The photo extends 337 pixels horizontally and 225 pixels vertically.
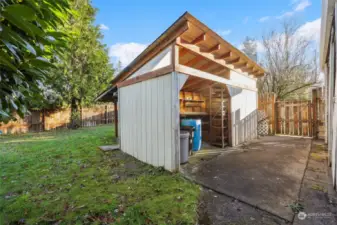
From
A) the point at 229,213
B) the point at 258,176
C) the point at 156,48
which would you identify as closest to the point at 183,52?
the point at 156,48

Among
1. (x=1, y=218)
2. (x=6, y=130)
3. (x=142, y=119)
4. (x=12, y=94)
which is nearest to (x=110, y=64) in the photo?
(x=6, y=130)

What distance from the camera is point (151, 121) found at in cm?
455

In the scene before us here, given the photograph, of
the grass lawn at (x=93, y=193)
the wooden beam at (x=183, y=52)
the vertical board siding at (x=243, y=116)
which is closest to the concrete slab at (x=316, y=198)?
the grass lawn at (x=93, y=193)

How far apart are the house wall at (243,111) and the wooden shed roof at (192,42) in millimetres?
1026

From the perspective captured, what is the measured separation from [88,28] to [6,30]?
1553 centimetres

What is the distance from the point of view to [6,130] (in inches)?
437

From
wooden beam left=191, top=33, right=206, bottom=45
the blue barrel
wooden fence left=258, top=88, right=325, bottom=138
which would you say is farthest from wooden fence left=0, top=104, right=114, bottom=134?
wooden fence left=258, top=88, right=325, bottom=138

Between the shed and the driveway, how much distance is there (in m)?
0.87

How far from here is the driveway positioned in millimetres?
2678

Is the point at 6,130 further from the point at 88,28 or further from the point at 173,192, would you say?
the point at 173,192

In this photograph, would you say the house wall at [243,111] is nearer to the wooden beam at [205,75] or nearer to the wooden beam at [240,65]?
the wooden beam at [205,75]

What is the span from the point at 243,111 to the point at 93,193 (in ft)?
19.8

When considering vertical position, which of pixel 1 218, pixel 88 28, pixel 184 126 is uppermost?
pixel 88 28

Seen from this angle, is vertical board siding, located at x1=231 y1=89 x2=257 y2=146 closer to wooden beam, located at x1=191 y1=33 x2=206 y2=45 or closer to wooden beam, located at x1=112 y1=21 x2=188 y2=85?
wooden beam, located at x1=191 y1=33 x2=206 y2=45
